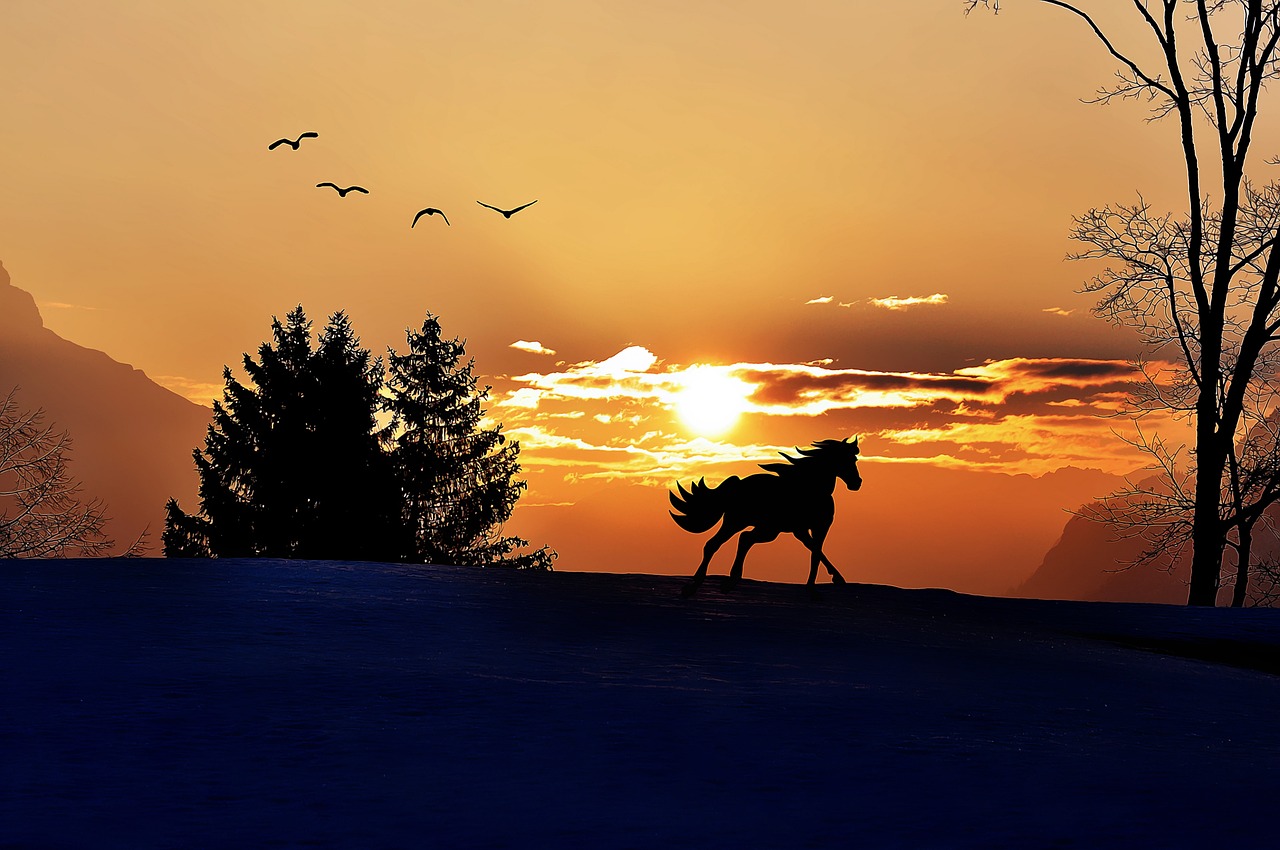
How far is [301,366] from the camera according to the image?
157ft

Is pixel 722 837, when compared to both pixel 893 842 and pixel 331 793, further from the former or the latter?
pixel 331 793

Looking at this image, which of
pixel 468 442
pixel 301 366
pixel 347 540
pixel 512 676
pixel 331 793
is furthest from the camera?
pixel 468 442

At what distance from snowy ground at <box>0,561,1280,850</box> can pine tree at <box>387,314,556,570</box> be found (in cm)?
3584

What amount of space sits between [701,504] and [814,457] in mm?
1420

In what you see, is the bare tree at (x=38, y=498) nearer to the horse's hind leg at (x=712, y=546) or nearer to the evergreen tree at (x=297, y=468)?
the evergreen tree at (x=297, y=468)

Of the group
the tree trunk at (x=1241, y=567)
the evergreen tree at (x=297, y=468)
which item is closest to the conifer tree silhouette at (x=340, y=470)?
the evergreen tree at (x=297, y=468)

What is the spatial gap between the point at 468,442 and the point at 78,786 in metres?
47.8

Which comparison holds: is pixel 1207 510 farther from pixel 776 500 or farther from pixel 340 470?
pixel 340 470

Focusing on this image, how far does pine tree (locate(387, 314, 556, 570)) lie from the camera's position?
5247 cm

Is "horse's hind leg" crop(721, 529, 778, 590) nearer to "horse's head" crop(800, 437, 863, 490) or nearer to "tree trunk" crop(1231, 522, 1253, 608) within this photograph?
"horse's head" crop(800, 437, 863, 490)

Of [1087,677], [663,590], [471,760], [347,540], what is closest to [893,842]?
[471,760]

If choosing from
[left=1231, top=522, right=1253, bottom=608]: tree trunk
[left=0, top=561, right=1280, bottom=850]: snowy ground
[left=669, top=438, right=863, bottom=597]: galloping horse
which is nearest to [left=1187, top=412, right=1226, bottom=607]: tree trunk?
[left=1231, top=522, right=1253, bottom=608]: tree trunk

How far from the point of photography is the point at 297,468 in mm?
45188

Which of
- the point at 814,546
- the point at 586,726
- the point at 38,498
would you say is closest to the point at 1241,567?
the point at 814,546
